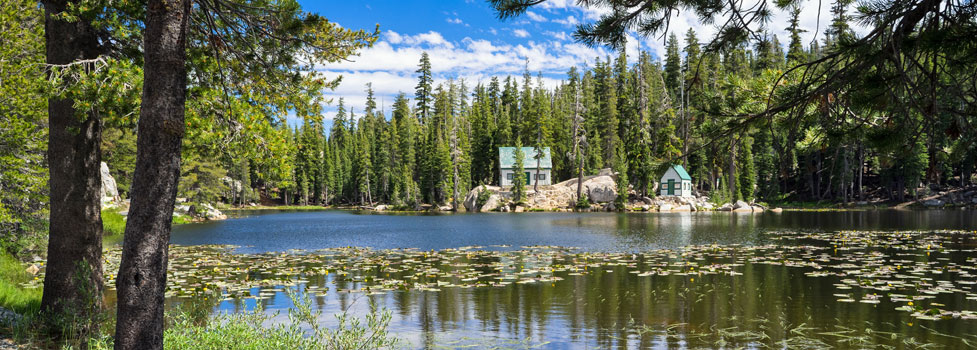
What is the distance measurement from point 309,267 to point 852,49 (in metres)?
15.7

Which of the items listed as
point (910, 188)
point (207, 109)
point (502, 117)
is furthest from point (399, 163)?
point (207, 109)

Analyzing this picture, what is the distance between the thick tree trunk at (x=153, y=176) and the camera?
4293 mm

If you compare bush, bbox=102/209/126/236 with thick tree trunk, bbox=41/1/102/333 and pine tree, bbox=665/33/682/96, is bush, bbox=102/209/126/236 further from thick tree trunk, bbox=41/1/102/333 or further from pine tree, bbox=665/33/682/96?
pine tree, bbox=665/33/682/96

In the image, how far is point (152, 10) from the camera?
14.5 feet

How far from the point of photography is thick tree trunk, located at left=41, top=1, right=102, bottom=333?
745cm

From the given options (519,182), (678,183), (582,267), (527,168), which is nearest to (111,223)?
(582,267)

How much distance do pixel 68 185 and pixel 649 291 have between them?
1085cm

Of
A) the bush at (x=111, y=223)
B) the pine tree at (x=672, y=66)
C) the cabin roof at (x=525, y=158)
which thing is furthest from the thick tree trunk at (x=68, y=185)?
the pine tree at (x=672, y=66)

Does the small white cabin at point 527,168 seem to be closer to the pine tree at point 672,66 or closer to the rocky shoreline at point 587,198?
the rocky shoreline at point 587,198

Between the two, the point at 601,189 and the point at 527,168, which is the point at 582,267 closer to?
the point at 601,189

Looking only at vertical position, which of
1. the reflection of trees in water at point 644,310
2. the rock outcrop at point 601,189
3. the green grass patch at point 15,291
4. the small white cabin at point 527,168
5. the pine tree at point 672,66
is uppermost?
the pine tree at point 672,66

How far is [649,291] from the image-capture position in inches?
494

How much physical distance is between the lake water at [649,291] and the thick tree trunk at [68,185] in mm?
3688

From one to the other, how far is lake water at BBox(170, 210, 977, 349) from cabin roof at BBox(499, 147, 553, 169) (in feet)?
146
